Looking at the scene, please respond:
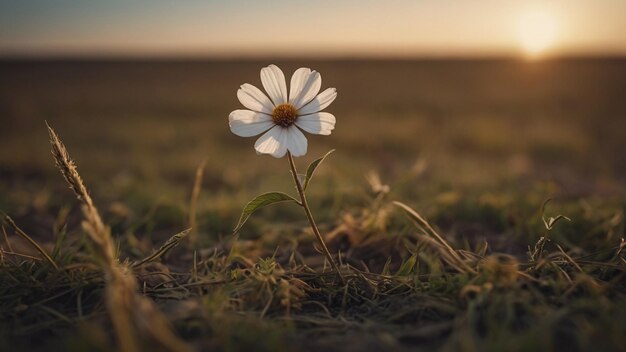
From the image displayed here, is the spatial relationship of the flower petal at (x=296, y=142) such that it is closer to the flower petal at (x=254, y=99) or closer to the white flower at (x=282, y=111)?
the white flower at (x=282, y=111)

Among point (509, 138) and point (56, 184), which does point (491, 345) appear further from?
point (509, 138)

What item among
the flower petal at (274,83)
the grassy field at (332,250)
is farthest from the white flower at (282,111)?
the grassy field at (332,250)

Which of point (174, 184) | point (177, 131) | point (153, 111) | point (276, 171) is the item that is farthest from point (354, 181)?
point (153, 111)

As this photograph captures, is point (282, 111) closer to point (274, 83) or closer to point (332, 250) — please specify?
point (274, 83)

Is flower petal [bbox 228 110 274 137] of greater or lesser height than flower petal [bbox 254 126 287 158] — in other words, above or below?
above

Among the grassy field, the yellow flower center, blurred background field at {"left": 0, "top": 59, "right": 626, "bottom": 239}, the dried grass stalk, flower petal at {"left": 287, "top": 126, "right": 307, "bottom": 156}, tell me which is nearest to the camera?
the dried grass stalk

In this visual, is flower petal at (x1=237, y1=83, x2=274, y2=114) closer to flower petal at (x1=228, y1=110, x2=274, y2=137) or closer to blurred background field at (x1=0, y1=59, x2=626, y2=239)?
flower petal at (x1=228, y1=110, x2=274, y2=137)

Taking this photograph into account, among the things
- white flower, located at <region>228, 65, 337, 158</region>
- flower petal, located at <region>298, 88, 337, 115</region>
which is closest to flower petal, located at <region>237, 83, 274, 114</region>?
white flower, located at <region>228, 65, 337, 158</region>

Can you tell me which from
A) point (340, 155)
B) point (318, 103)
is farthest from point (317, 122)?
point (340, 155)
